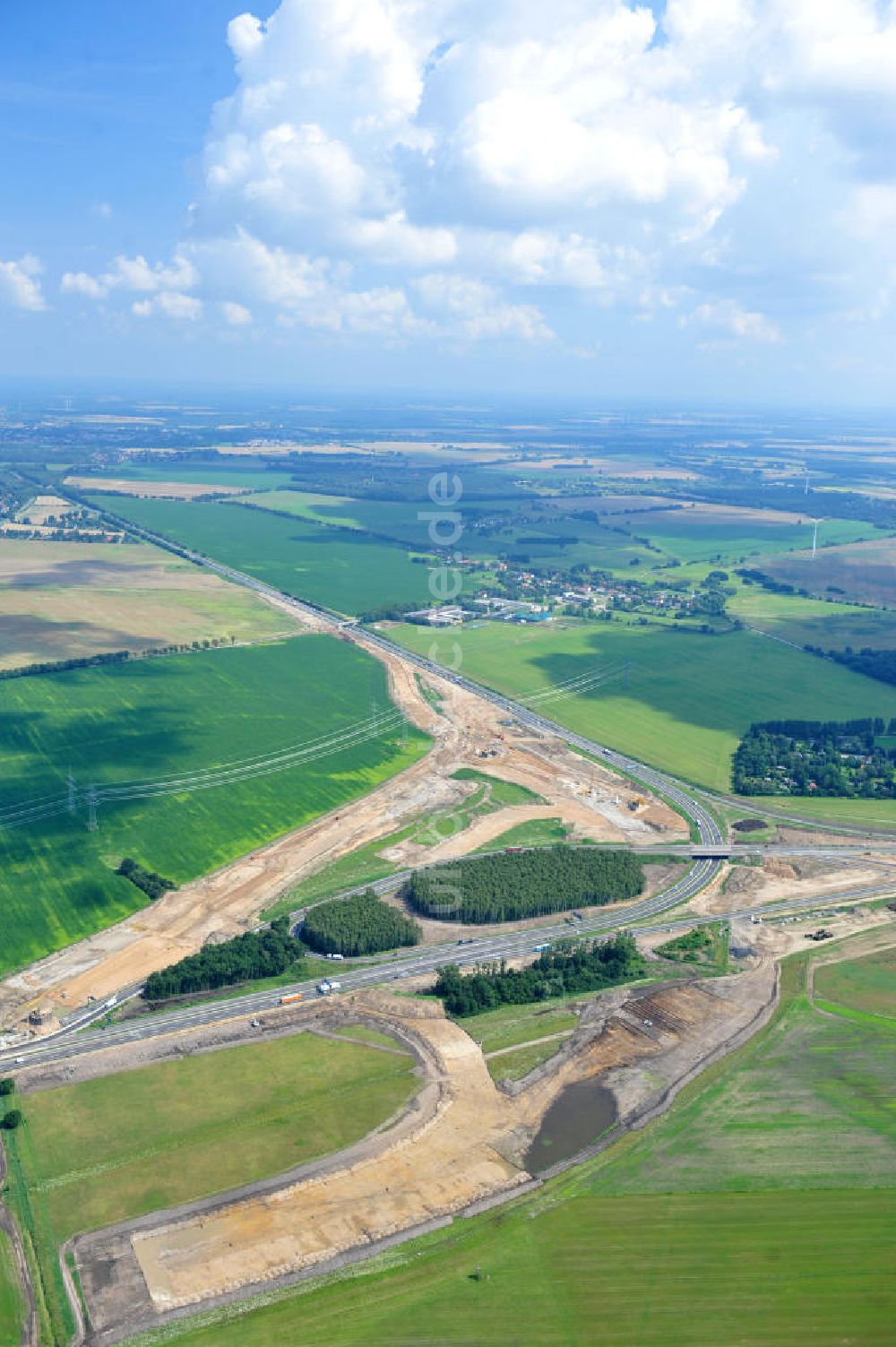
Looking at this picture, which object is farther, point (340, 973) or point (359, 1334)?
point (340, 973)

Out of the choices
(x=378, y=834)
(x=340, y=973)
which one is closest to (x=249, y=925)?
(x=340, y=973)

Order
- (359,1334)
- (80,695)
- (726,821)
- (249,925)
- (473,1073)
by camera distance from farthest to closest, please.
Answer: (80,695), (726,821), (249,925), (473,1073), (359,1334)

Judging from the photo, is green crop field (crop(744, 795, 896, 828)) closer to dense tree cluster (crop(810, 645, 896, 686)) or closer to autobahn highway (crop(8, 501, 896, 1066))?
autobahn highway (crop(8, 501, 896, 1066))

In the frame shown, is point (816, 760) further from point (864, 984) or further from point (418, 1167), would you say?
point (418, 1167)

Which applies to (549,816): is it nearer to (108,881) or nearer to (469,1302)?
(108,881)

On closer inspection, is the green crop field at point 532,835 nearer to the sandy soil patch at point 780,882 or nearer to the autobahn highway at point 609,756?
the autobahn highway at point 609,756

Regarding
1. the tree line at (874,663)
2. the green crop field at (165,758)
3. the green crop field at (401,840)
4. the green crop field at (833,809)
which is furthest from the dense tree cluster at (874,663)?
the green crop field at (165,758)

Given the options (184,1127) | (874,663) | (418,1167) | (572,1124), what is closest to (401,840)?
(572,1124)
